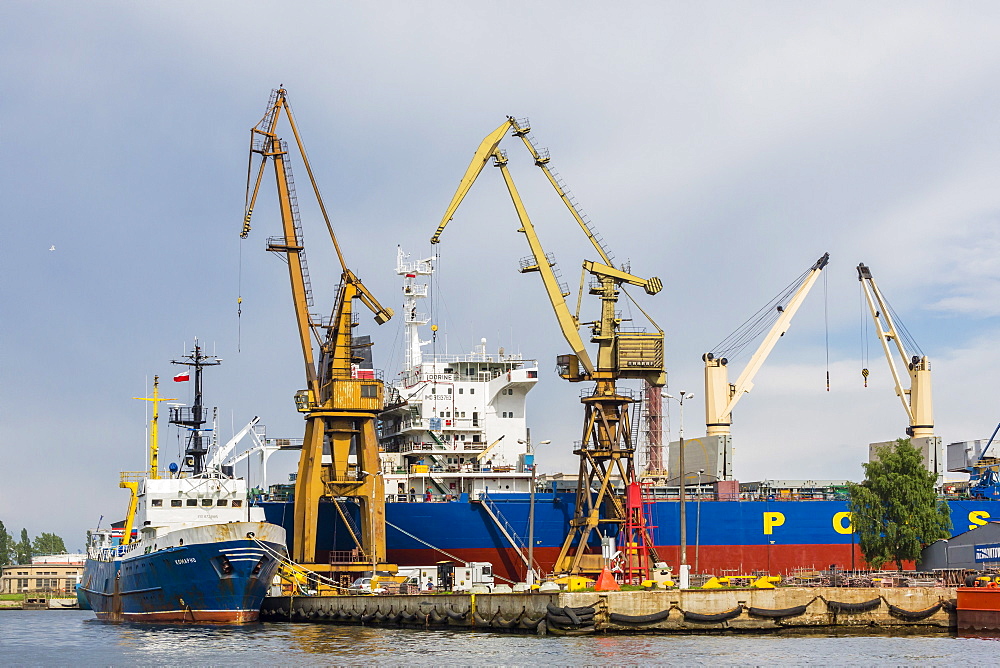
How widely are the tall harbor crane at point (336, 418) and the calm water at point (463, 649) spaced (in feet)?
24.0

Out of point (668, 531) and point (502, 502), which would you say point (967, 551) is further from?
point (502, 502)

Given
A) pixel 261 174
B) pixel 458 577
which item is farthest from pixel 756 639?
pixel 261 174

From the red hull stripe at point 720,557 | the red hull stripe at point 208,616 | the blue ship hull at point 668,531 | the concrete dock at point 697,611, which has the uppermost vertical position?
the blue ship hull at point 668,531

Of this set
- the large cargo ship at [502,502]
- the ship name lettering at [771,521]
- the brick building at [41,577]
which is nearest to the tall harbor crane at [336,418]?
the large cargo ship at [502,502]

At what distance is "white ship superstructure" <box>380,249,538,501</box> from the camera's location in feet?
186

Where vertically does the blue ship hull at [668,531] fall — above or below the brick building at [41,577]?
above

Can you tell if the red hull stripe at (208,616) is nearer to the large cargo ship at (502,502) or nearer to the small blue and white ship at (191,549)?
the small blue and white ship at (191,549)

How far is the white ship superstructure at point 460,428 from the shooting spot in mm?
56844

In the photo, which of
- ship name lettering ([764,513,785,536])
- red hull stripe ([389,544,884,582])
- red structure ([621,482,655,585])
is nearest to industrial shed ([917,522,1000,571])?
red hull stripe ([389,544,884,582])

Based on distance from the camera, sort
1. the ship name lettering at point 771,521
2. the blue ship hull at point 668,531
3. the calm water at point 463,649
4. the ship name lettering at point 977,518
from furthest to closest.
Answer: the ship name lettering at point 977,518 < the ship name lettering at point 771,521 < the blue ship hull at point 668,531 < the calm water at point 463,649

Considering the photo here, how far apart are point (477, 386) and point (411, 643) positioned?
22.9 metres

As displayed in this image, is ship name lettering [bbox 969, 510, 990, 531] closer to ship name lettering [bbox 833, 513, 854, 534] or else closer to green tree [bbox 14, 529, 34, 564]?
ship name lettering [bbox 833, 513, 854, 534]

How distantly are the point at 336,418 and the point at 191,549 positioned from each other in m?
8.77

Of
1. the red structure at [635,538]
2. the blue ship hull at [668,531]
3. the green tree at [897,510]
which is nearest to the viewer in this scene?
the red structure at [635,538]
